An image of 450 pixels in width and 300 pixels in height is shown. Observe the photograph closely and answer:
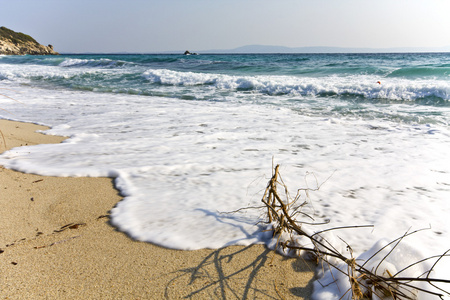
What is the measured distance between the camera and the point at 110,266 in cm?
147

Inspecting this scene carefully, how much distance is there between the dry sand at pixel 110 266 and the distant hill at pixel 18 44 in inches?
2676

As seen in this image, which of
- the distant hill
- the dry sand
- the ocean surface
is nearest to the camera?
the dry sand

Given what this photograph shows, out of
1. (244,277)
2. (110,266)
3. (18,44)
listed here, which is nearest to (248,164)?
(244,277)

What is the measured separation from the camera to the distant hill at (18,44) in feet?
187

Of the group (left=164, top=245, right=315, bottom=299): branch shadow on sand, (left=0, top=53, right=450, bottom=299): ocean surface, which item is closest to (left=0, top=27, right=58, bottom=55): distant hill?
(left=0, top=53, right=450, bottom=299): ocean surface

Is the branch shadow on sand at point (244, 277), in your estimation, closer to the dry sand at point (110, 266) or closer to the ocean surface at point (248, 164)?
the dry sand at point (110, 266)

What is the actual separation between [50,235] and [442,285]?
190cm

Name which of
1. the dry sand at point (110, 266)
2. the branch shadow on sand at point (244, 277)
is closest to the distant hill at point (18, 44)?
the dry sand at point (110, 266)

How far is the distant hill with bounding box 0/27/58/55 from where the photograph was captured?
5709cm

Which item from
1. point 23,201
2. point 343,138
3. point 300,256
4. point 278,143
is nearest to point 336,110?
point 343,138

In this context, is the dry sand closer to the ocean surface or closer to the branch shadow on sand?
the branch shadow on sand

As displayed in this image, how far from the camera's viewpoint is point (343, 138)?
4.11 m

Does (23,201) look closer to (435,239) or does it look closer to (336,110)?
(435,239)

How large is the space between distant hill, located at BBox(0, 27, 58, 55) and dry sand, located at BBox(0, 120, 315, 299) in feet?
223
